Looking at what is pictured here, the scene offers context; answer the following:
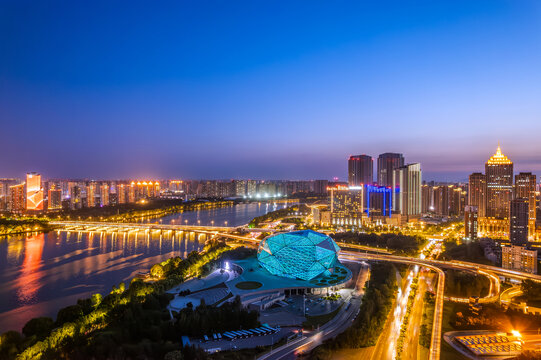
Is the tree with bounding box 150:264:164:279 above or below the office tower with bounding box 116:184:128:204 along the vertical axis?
below

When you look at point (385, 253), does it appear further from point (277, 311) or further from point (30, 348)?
point (30, 348)

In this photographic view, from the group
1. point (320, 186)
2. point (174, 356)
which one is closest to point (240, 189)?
point (320, 186)

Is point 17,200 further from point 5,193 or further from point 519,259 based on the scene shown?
point 519,259

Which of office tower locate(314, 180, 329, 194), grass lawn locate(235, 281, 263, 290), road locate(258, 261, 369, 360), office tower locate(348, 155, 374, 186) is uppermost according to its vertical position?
office tower locate(348, 155, 374, 186)

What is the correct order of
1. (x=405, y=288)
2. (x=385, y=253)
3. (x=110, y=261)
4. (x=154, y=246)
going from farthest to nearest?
1. (x=154, y=246)
2. (x=385, y=253)
3. (x=110, y=261)
4. (x=405, y=288)

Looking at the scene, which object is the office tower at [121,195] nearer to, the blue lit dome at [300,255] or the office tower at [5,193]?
the office tower at [5,193]

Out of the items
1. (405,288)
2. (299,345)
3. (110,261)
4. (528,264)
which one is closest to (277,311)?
(299,345)

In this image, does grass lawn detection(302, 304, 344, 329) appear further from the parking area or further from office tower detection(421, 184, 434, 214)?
office tower detection(421, 184, 434, 214)

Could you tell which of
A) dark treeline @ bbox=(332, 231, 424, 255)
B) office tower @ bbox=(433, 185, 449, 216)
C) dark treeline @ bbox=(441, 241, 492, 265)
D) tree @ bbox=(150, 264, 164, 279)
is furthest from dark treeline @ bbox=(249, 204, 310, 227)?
tree @ bbox=(150, 264, 164, 279)
